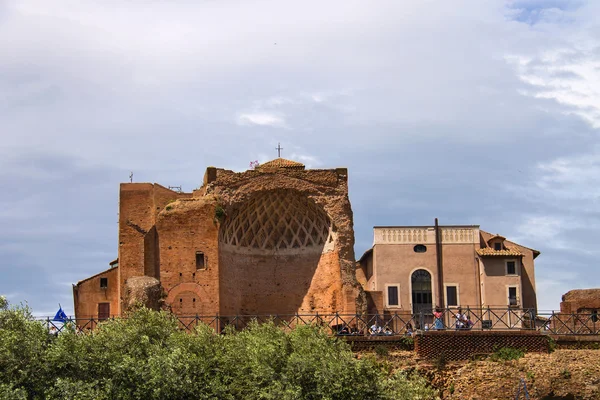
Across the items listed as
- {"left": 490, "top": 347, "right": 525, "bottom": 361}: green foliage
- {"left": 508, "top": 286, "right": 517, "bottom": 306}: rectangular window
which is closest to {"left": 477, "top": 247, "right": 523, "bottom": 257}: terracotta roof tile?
{"left": 508, "top": 286, "right": 517, "bottom": 306}: rectangular window

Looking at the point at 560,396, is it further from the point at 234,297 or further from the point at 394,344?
the point at 234,297

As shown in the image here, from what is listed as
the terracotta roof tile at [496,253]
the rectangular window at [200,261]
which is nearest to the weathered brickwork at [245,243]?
the rectangular window at [200,261]

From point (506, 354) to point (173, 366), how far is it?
38.8ft

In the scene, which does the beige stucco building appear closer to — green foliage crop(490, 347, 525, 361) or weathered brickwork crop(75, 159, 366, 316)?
weathered brickwork crop(75, 159, 366, 316)

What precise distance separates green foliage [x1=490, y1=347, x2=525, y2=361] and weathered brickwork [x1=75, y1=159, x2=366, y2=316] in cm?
730

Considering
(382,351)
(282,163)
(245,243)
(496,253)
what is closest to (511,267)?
(496,253)

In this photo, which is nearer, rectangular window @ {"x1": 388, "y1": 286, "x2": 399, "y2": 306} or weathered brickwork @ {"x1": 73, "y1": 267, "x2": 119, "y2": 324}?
weathered brickwork @ {"x1": 73, "y1": 267, "x2": 119, "y2": 324}

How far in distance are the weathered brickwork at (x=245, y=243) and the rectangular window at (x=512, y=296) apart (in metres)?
13.5

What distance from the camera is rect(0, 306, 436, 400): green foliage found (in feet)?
96.3

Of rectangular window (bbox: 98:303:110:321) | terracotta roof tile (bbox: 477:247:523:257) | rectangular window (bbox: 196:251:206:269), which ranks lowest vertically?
rectangular window (bbox: 98:303:110:321)

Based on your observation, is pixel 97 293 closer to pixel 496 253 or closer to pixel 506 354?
pixel 506 354

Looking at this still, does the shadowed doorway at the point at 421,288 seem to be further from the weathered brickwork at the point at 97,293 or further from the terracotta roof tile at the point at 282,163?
the weathered brickwork at the point at 97,293

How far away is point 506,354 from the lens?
36.2 metres

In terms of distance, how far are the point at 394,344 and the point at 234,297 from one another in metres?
8.69
